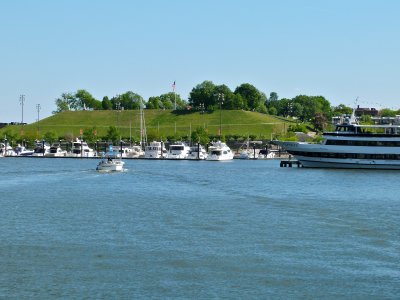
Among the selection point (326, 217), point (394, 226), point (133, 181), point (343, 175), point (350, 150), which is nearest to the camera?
point (394, 226)

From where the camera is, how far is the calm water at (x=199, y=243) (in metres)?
42.9

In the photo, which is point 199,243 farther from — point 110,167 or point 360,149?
point 360,149

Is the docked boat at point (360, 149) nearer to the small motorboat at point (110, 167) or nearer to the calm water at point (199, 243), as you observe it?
the small motorboat at point (110, 167)

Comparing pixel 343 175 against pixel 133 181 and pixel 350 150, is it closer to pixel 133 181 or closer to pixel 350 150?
pixel 350 150

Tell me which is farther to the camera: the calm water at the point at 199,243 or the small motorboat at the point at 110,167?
the small motorboat at the point at 110,167

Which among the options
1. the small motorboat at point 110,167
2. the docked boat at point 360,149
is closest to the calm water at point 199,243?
the small motorboat at point 110,167

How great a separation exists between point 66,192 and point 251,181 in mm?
31498

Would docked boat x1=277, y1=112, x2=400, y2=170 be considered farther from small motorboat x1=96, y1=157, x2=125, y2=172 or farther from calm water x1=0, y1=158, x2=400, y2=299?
calm water x1=0, y1=158, x2=400, y2=299

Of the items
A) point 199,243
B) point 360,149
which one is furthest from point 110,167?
point 199,243

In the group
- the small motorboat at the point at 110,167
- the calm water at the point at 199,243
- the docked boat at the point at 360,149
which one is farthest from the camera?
the docked boat at the point at 360,149

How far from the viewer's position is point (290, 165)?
528ft

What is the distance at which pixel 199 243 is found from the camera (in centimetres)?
5516

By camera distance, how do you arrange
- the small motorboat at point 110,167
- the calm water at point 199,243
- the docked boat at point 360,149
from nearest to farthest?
1. the calm water at point 199,243
2. the small motorboat at point 110,167
3. the docked boat at point 360,149

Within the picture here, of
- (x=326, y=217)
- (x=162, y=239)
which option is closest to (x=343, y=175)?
(x=326, y=217)
